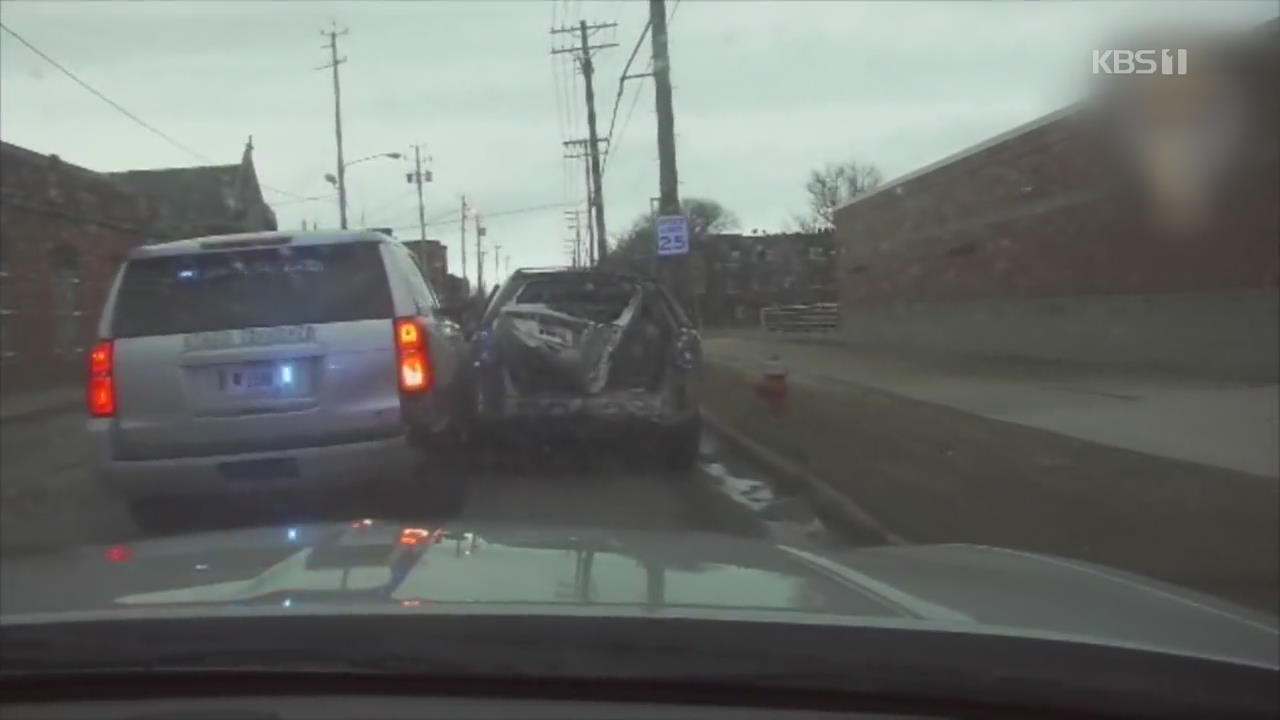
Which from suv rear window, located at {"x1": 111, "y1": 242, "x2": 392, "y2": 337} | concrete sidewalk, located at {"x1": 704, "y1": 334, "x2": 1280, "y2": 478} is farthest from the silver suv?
concrete sidewalk, located at {"x1": 704, "y1": 334, "x2": 1280, "y2": 478}

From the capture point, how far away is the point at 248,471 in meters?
7.01

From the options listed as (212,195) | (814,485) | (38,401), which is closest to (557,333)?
(814,485)

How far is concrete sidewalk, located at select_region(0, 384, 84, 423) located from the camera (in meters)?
22.0

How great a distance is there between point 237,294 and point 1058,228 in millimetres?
16408

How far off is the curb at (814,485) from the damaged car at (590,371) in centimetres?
83

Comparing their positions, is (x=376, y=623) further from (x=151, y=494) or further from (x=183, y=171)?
(x=183, y=171)

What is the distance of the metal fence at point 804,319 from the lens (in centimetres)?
4181

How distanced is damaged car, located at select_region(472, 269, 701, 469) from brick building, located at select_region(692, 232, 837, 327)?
171ft

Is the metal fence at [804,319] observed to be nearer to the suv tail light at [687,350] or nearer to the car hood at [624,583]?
the suv tail light at [687,350]

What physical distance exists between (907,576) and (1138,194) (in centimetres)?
1264

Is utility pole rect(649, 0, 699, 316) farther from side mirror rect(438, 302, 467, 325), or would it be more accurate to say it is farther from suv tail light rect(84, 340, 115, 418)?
suv tail light rect(84, 340, 115, 418)

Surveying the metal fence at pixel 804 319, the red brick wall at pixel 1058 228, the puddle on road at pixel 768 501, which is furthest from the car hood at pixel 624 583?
the metal fence at pixel 804 319

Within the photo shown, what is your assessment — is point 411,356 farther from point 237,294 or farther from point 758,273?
point 758,273

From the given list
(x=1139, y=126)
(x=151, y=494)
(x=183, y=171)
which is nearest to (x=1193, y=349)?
(x=1139, y=126)
